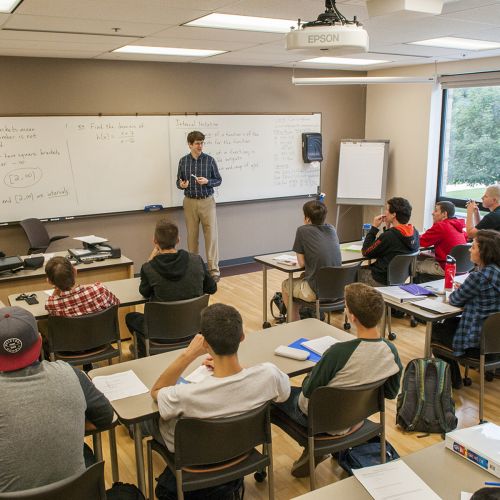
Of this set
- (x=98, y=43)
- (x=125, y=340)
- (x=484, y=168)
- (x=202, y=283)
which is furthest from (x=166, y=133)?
(x=484, y=168)

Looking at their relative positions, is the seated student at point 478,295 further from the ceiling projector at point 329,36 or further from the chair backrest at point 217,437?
the chair backrest at point 217,437

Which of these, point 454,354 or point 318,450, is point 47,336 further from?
point 454,354

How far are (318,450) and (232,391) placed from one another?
0.64m

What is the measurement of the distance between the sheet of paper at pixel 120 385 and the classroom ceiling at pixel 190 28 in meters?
1.91

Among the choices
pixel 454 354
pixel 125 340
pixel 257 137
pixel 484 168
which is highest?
pixel 257 137

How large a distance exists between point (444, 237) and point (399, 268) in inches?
24.7

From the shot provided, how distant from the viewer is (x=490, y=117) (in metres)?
6.90

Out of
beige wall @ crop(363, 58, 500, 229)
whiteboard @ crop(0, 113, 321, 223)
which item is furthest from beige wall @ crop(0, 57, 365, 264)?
beige wall @ crop(363, 58, 500, 229)

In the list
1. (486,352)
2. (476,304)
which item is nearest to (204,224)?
(476,304)

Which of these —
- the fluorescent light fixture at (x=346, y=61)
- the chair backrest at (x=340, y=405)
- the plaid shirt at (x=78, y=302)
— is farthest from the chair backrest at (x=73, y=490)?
the fluorescent light fixture at (x=346, y=61)

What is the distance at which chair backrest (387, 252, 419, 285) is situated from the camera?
4.74 m

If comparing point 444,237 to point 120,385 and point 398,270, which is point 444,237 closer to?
point 398,270

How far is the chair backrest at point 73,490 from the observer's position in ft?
5.12

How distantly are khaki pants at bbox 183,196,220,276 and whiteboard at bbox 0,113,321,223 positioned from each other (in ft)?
1.14
